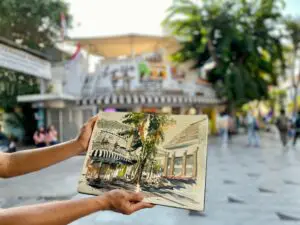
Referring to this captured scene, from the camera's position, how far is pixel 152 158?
1589mm

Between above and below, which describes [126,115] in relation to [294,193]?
above

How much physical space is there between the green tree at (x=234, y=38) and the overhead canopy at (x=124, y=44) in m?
1.16

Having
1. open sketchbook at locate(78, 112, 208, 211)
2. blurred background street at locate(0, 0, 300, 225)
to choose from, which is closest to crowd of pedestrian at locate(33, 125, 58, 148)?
blurred background street at locate(0, 0, 300, 225)

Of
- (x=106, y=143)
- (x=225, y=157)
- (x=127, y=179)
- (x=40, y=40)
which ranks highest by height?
(x=40, y=40)

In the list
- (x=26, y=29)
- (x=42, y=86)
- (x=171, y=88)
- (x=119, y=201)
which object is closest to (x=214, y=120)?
(x=171, y=88)

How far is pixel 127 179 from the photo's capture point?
1.55m

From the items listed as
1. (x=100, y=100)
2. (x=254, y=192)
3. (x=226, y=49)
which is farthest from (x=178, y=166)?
(x=226, y=49)

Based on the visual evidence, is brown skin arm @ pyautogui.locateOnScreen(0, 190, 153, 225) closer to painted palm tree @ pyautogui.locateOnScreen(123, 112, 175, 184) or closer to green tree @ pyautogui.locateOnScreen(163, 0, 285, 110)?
painted palm tree @ pyautogui.locateOnScreen(123, 112, 175, 184)

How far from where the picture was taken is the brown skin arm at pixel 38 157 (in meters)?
1.64

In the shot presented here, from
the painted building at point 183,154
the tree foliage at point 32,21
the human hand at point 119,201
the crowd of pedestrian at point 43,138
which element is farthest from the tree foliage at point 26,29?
the human hand at point 119,201

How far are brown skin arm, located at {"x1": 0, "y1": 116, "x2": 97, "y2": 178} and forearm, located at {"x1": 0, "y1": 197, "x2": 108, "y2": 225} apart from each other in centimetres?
54

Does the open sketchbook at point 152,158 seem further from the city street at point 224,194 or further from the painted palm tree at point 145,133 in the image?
the city street at point 224,194

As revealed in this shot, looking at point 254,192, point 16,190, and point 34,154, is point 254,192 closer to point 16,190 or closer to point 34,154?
point 16,190

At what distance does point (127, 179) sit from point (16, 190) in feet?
15.1
